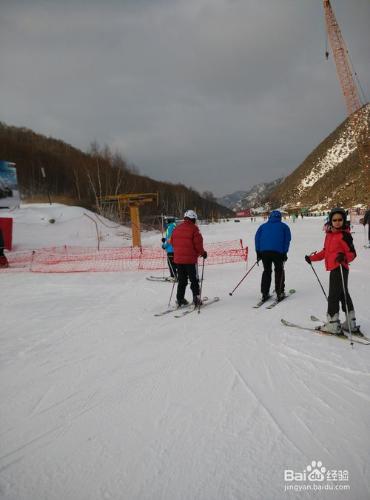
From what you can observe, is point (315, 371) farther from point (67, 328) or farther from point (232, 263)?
point (232, 263)

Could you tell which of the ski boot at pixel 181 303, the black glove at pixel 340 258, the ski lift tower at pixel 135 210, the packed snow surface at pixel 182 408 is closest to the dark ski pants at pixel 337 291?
the black glove at pixel 340 258

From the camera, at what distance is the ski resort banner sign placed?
25125 millimetres

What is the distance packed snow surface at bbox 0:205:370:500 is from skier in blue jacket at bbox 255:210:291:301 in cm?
81

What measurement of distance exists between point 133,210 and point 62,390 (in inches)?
780

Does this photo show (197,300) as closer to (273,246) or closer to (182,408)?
(273,246)

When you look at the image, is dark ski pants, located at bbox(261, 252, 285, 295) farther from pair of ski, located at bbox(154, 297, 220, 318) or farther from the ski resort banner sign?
the ski resort banner sign

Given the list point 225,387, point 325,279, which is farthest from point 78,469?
point 325,279

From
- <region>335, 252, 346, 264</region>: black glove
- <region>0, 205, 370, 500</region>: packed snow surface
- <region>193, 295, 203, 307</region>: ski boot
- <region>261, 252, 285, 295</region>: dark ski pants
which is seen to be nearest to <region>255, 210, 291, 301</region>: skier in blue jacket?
<region>261, 252, 285, 295</region>: dark ski pants

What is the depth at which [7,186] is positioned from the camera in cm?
2542

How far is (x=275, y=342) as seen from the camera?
3.92 m
